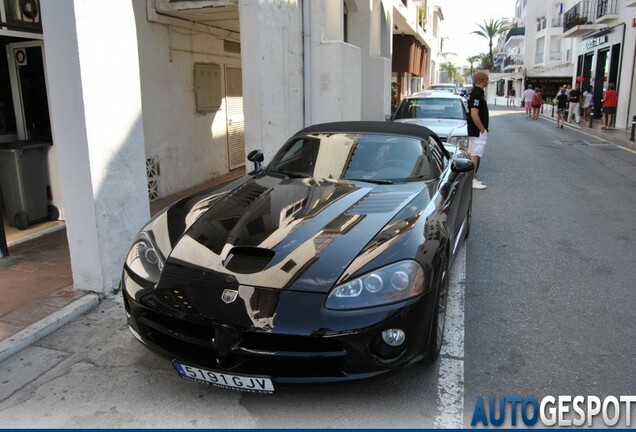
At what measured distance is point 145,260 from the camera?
3.27 m

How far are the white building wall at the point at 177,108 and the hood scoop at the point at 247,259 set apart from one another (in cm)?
539

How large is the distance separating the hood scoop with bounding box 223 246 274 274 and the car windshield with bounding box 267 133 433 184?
149cm

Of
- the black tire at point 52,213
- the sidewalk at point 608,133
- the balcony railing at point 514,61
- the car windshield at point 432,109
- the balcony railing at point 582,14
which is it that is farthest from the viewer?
the balcony railing at point 514,61

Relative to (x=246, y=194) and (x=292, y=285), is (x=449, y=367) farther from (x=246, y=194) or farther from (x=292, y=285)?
(x=246, y=194)

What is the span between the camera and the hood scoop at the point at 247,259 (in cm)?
290

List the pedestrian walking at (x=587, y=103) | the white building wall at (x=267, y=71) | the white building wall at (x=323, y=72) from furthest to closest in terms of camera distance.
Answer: the pedestrian walking at (x=587, y=103), the white building wall at (x=323, y=72), the white building wall at (x=267, y=71)

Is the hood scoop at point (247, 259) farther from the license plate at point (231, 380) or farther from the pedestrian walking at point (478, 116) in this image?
the pedestrian walking at point (478, 116)

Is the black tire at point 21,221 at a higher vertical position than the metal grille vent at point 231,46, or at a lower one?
lower

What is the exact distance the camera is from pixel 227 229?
3.36 meters

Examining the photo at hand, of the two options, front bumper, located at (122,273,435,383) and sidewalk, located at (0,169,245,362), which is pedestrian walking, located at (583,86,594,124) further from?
front bumper, located at (122,273,435,383)

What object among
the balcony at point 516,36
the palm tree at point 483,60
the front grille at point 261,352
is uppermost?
the balcony at point 516,36

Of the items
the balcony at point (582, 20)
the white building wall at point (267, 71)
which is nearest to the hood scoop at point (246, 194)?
the white building wall at point (267, 71)

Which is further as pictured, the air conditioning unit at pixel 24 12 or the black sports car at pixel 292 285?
the air conditioning unit at pixel 24 12

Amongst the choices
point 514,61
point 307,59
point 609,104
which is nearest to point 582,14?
point 609,104
